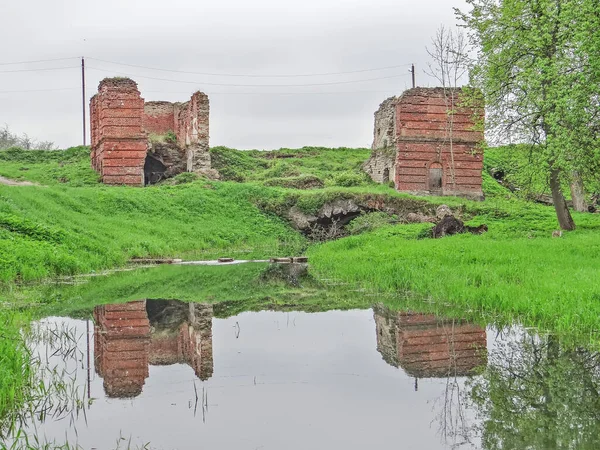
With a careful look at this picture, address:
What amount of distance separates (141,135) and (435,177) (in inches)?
565

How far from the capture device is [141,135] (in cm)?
3212

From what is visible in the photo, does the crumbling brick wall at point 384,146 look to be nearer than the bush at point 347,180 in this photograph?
Yes

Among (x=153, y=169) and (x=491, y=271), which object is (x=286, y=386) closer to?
(x=491, y=271)

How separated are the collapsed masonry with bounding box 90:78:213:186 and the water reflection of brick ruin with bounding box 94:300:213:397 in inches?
852

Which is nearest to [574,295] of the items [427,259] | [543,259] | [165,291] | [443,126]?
[543,259]

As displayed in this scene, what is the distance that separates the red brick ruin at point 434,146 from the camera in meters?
31.5

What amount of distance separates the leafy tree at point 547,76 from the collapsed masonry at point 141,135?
17007 millimetres

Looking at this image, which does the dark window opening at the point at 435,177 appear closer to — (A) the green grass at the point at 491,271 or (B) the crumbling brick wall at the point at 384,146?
(B) the crumbling brick wall at the point at 384,146

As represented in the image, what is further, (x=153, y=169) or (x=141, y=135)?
(x=153, y=169)

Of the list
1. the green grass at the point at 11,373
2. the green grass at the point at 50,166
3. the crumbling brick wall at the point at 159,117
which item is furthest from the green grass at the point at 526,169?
the crumbling brick wall at the point at 159,117

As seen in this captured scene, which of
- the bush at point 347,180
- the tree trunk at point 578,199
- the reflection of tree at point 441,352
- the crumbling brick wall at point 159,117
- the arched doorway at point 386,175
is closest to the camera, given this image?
the reflection of tree at point 441,352

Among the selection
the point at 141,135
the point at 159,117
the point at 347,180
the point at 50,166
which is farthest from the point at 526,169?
the point at 50,166

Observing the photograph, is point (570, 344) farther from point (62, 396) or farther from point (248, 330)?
point (62, 396)

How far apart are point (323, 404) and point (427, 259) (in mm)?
8495
